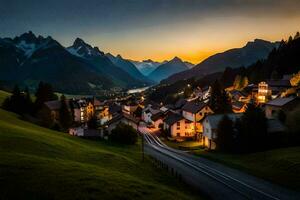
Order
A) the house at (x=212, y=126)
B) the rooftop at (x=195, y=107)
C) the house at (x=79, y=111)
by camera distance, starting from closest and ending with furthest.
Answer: the house at (x=212, y=126) < the rooftop at (x=195, y=107) < the house at (x=79, y=111)

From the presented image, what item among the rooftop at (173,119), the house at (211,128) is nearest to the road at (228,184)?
the house at (211,128)

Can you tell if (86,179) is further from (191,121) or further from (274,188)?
(191,121)

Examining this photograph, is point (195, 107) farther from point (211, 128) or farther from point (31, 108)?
point (31, 108)

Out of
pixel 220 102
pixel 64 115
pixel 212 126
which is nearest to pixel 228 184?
pixel 212 126

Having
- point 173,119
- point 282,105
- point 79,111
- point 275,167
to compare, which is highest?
point 79,111

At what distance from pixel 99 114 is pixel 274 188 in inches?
5224

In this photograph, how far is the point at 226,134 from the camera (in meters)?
66.6

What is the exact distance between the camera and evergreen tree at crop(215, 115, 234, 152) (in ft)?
215

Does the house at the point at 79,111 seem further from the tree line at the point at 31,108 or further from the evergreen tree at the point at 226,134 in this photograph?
the evergreen tree at the point at 226,134

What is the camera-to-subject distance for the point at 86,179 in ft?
80.6

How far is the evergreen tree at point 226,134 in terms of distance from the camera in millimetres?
65625

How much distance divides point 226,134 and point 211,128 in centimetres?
1228

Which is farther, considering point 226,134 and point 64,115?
point 64,115

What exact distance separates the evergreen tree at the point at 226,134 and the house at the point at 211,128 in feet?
32.3
